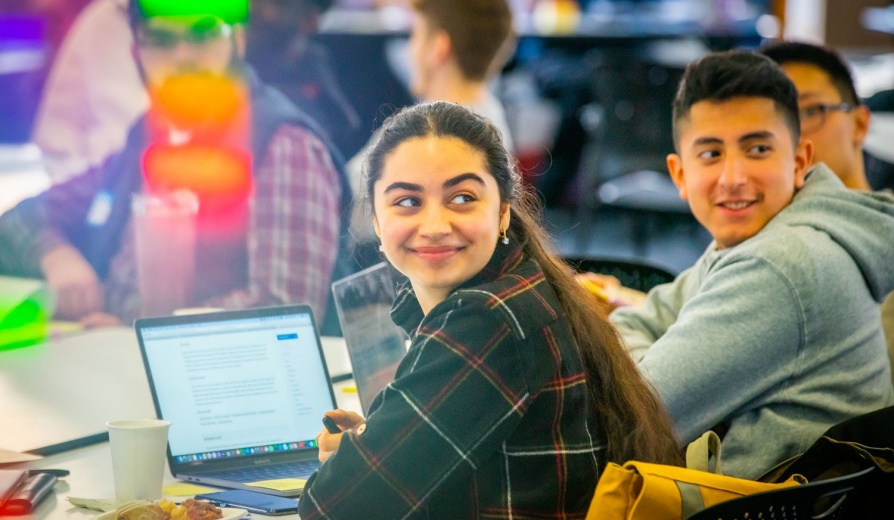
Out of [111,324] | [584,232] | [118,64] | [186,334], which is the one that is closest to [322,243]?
[111,324]

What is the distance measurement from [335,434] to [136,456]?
0.92 ft

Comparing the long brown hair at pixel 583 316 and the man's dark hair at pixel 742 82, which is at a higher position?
the man's dark hair at pixel 742 82

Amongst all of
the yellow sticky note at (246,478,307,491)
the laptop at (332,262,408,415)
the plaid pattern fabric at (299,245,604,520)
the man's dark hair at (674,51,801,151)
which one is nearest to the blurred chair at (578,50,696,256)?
the man's dark hair at (674,51,801,151)

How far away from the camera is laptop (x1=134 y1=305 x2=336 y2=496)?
1671 millimetres

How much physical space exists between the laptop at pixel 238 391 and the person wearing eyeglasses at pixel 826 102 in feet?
4.73

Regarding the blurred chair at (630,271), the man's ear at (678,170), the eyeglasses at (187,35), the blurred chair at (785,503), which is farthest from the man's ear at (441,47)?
the blurred chair at (785,503)

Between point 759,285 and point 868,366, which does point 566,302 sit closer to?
point 759,285

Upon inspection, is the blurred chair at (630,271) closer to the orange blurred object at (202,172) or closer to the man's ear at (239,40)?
the orange blurred object at (202,172)

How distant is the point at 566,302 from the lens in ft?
4.79

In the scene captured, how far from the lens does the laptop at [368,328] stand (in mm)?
1821

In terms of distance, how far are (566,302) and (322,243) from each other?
5.76 feet

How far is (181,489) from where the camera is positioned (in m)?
1.59

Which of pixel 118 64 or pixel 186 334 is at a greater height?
pixel 118 64

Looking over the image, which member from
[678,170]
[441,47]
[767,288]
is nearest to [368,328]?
[767,288]
